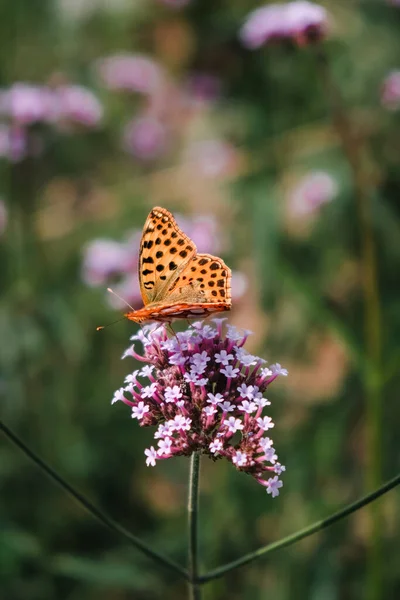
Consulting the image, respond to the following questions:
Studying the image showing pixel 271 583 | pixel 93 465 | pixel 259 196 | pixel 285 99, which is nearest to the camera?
pixel 271 583

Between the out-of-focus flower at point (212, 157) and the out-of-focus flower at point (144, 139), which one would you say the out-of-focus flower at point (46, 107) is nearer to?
the out-of-focus flower at point (212, 157)

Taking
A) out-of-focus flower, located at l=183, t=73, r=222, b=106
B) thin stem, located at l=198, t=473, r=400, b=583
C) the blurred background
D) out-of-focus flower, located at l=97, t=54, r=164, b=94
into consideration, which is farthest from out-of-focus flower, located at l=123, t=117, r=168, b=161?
thin stem, located at l=198, t=473, r=400, b=583

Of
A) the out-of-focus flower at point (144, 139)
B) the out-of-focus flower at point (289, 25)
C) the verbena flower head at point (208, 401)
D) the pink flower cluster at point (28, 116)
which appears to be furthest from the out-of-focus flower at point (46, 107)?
the verbena flower head at point (208, 401)

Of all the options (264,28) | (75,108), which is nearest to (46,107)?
(75,108)

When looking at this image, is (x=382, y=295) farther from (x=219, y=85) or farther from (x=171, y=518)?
(x=219, y=85)

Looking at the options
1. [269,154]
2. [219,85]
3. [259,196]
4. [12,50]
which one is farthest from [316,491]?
[12,50]

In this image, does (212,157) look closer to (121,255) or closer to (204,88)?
(204,88)

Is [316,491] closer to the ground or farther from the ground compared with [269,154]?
closer to the ground
